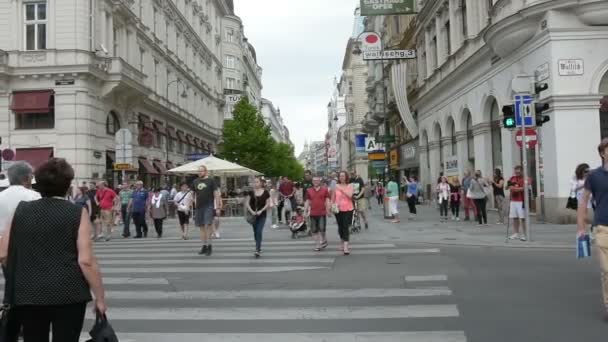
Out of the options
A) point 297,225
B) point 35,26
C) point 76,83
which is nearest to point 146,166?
point 76,83

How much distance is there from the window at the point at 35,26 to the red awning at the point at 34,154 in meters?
4.96

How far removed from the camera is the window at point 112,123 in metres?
30.2

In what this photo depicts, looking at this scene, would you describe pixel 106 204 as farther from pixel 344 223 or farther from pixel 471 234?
pixel 471 234

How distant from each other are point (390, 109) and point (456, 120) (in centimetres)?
1789

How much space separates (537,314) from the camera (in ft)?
19.7

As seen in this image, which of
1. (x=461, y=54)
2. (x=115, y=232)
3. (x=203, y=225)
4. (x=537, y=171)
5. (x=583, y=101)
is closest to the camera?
(x=203, y=225)

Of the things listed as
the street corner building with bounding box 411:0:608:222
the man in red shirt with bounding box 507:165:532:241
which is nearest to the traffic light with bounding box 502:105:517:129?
the man in red shirt with bounding box 507:165:532:241

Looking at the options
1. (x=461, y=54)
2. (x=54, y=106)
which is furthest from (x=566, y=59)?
(x=54, y=106)

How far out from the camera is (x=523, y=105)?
42.7 ft

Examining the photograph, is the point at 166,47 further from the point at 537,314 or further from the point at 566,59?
the point at 537,314

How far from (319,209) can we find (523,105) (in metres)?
5.31

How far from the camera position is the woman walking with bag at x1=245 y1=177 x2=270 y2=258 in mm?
11609

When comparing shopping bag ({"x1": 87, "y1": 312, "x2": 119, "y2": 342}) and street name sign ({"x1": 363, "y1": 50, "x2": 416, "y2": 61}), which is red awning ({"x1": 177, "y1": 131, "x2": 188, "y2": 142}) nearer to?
street name sign ({"x1": 363, "y1": 50, "x2": 416, "y2": 61})

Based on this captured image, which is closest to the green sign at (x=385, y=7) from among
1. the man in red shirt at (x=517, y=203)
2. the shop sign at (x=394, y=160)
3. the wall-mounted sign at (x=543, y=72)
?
the wall-mounted sign at (x=543, y=72)
